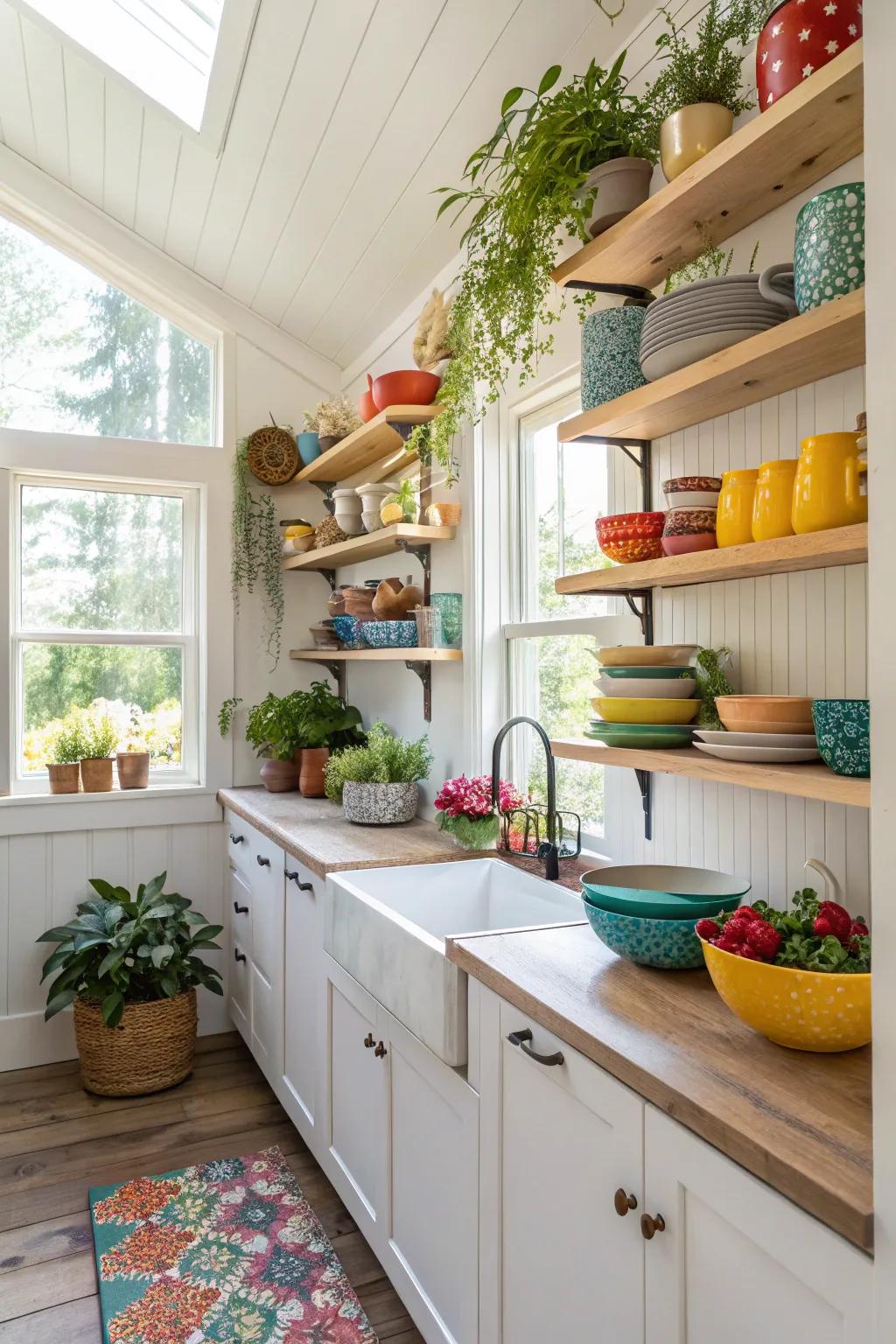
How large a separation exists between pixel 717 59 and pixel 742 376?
61 cm

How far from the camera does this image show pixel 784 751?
130cm

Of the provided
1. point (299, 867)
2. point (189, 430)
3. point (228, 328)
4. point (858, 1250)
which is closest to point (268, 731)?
point (299, 867)

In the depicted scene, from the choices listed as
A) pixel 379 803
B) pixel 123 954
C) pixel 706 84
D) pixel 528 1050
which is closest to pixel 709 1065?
pixel 528 1050

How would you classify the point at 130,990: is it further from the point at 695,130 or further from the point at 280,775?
the point at 695,130

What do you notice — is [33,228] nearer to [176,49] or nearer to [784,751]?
[176,49]

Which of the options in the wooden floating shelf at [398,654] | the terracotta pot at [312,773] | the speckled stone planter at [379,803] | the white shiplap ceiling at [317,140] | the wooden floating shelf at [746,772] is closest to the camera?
the wooden floating shelf at [746,772]

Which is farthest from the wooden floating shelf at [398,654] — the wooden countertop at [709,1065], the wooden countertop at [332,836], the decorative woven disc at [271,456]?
the wooden countertop at [709,1065]

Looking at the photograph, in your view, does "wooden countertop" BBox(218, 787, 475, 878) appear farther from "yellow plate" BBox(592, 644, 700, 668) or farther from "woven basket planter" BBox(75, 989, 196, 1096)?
"yellow plate" BBox(592, 644, 700, 668)

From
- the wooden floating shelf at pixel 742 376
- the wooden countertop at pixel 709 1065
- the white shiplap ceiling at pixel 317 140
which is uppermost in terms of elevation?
the white shiplap ceiling at pixel 317 140

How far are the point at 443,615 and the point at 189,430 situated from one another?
1585 millimetres

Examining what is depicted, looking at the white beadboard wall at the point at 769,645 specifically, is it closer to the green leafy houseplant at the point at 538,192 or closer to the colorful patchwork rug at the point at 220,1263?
the green leafy houseplant at the point at 538,192

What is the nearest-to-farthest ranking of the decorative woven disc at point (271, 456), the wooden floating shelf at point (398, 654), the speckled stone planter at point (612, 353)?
the speckled stone planter at point (612, 353) < the wooden floating shelf at point (398, 654) < the decorative woven disc at point (271, 456)

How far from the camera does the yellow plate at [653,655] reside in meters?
1.61

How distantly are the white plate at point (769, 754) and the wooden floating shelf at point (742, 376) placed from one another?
0.56 m
